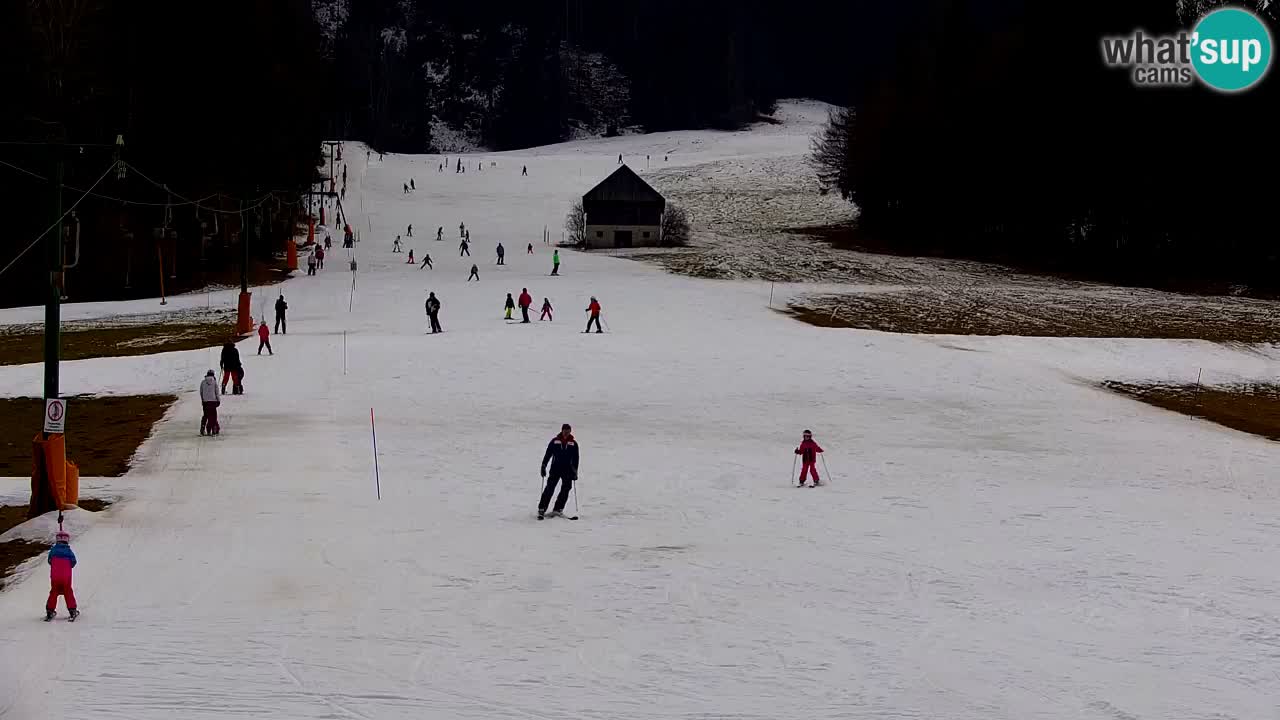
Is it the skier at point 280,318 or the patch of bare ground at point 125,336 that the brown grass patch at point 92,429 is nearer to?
the patch of bare ground at point 125,336

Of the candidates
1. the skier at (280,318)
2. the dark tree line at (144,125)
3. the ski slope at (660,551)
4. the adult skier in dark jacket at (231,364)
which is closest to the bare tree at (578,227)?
the dark tree line at (144,125)

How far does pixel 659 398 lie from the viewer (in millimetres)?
31938

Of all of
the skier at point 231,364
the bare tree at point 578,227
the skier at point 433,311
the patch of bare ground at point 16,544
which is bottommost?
the patch of bare ground at point 16,544

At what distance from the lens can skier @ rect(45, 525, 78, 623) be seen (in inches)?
511

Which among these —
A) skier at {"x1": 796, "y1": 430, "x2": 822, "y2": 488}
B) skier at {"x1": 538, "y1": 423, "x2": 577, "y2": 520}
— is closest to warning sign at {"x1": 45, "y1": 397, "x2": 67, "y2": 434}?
skier at {"x1": 538, "y1": 423, "x2": 577, "y2": 520}

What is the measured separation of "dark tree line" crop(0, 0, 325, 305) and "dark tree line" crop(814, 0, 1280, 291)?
149 ft

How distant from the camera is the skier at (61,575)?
13.0 m

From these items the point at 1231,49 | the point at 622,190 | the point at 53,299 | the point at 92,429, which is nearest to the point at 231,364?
the point at 92,429

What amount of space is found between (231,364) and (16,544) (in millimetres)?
13271

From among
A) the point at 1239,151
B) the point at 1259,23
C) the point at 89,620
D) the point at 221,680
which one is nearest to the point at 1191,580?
the point at 221,680

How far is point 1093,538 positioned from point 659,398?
15.0 m

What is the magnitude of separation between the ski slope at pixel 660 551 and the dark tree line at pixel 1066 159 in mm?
33922

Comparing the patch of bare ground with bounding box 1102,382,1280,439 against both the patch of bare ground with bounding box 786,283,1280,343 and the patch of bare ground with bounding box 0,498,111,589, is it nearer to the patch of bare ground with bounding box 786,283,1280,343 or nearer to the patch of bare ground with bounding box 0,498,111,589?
the patch of bare ground with bounding box 786,283,1280,343

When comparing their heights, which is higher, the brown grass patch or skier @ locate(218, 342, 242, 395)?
skier @ locate(218, 342, 242, 395)
